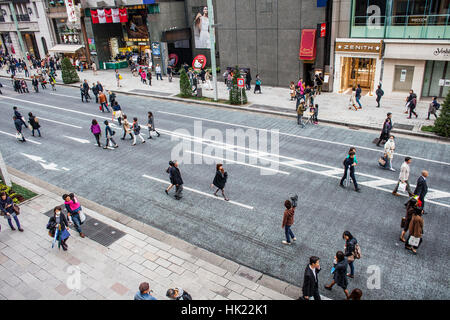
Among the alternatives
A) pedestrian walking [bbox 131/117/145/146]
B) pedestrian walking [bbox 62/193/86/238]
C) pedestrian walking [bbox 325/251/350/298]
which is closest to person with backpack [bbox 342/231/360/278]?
pedestrian walking [bbox 325/251/350/298]

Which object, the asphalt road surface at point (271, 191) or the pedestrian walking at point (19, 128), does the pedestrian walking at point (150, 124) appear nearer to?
the asphalt road surface at point (271, 191)

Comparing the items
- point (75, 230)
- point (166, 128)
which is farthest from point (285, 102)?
point (75, 230)

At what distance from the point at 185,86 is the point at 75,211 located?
59.6 ft

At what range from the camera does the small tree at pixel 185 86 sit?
2736cm

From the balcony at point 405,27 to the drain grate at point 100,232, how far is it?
22.2 m

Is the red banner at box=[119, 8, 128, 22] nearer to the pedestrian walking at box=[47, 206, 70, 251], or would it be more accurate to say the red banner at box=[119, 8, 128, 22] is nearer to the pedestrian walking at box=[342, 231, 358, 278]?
the pedestrian walking at box=[47, 206, 70, 251]

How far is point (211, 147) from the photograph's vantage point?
17.8 metres

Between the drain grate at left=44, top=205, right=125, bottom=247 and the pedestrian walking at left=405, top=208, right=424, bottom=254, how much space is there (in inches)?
336

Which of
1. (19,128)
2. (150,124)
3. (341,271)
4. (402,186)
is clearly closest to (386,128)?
(402,186)

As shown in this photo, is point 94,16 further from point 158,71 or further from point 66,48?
point 158,71

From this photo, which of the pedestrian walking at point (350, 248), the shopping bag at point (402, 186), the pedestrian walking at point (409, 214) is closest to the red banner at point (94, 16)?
the shopping bag at point (402, 186)

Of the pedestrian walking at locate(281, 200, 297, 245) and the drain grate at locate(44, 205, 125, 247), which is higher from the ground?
the pedestrian walking at locate(281, 200, 297, 245)

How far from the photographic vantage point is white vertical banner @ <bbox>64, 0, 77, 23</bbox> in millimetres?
40812

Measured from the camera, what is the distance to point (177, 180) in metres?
12.8
